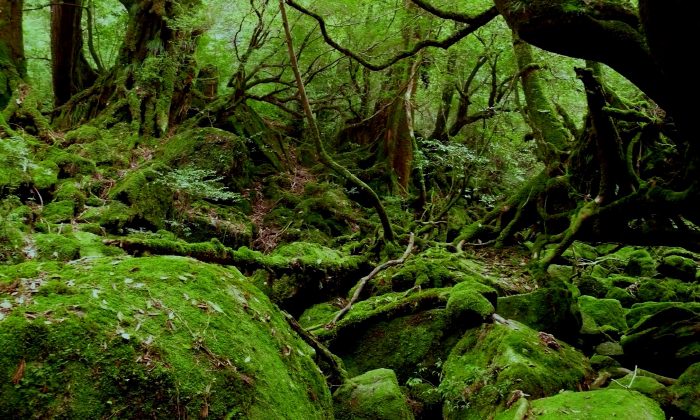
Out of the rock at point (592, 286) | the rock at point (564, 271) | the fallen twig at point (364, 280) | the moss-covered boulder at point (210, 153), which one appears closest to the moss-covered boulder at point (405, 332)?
the fallen twig at point (364, 280)

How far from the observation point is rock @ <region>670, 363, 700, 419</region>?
10.3 ft

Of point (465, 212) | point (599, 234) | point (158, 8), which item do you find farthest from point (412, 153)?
point (599, 234)

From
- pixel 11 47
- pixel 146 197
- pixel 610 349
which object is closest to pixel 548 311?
pixel 610 349

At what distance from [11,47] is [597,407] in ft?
41.7

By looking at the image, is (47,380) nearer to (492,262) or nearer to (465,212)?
(492,262)

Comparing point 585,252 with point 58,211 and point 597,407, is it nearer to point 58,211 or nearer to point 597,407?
point 597,407

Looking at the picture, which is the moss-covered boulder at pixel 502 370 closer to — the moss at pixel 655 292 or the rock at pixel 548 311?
the rock at pixel 548 311

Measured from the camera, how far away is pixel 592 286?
7.03 meters

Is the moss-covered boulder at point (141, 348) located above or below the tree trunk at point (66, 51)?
below

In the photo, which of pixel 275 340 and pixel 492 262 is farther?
pixel 492 262

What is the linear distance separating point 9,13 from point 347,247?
9.47 metres

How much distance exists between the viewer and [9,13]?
1052cm

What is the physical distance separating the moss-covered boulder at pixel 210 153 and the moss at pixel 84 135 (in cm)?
129

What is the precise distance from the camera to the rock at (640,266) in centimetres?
791
